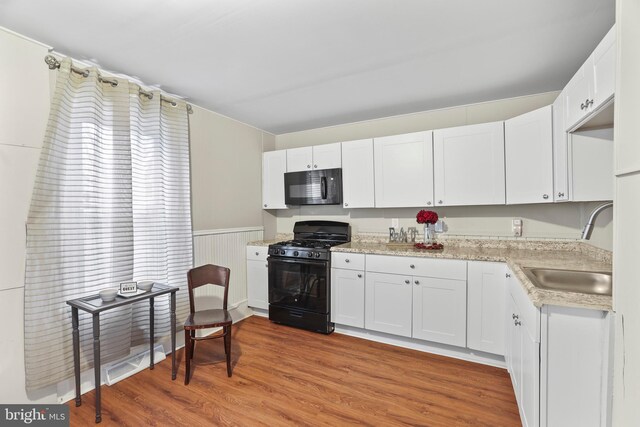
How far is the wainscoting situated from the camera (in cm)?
297

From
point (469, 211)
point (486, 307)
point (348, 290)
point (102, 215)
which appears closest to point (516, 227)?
point (469, 211)

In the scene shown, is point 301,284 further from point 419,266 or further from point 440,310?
point 440,310

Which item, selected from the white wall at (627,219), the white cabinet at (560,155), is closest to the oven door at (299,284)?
the white cabinet at (560,155)

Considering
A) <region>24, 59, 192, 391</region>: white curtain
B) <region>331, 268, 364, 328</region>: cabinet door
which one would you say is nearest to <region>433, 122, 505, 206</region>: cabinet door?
<region>331, 268, 364, 328</region>: cabinet door

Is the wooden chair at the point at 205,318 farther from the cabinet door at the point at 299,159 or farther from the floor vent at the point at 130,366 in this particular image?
the cabinet door at the point at 299,159

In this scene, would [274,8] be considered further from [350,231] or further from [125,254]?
[350,231]

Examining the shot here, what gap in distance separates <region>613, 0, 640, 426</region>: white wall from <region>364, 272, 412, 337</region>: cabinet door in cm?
172

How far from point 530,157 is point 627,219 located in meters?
1.73

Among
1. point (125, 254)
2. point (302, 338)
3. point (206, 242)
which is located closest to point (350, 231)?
point (302, 338)

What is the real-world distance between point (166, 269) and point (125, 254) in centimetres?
38

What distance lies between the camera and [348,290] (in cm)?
298

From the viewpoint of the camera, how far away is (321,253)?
9.98 feet

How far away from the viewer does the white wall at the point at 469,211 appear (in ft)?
8.62

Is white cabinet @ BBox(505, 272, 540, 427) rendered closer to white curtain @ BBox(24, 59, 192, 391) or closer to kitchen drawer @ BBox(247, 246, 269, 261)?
kitchen drawer @ BBox(247, 246, 269, 261)
